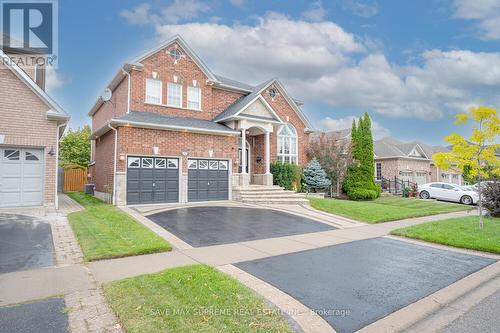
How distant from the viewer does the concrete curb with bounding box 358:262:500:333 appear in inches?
150

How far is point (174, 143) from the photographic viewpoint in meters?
15.7

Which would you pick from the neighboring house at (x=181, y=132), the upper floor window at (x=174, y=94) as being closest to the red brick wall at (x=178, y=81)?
the neighboring house at (x=181, y=132)

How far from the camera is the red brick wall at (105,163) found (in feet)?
50.8

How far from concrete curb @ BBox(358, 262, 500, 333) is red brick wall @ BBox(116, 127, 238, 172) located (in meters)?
12.9

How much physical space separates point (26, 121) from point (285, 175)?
14256 millimetres

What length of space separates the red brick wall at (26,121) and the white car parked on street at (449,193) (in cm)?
2583

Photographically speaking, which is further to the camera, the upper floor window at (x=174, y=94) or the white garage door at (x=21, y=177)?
the upper floor window at (x=174, y=94)

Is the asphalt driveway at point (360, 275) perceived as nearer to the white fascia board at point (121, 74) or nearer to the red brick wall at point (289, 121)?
the red brick wall at point (289, 121)

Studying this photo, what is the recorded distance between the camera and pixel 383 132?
1689 inches

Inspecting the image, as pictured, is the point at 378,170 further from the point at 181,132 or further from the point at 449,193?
the point at 181,132

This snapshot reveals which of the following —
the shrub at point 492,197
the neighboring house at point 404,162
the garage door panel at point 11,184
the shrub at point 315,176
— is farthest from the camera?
→ the neighboring house at point 404,162

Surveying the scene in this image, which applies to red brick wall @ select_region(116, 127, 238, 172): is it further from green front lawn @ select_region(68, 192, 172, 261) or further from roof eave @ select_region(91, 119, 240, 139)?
green front lawn @ select_region(68, 192, 172, 261)

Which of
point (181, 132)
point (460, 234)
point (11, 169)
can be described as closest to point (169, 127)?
point (181, 132)

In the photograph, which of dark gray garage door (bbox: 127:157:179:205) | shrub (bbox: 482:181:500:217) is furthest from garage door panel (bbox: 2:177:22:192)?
shrub (bbox: 482:181:500:217)
